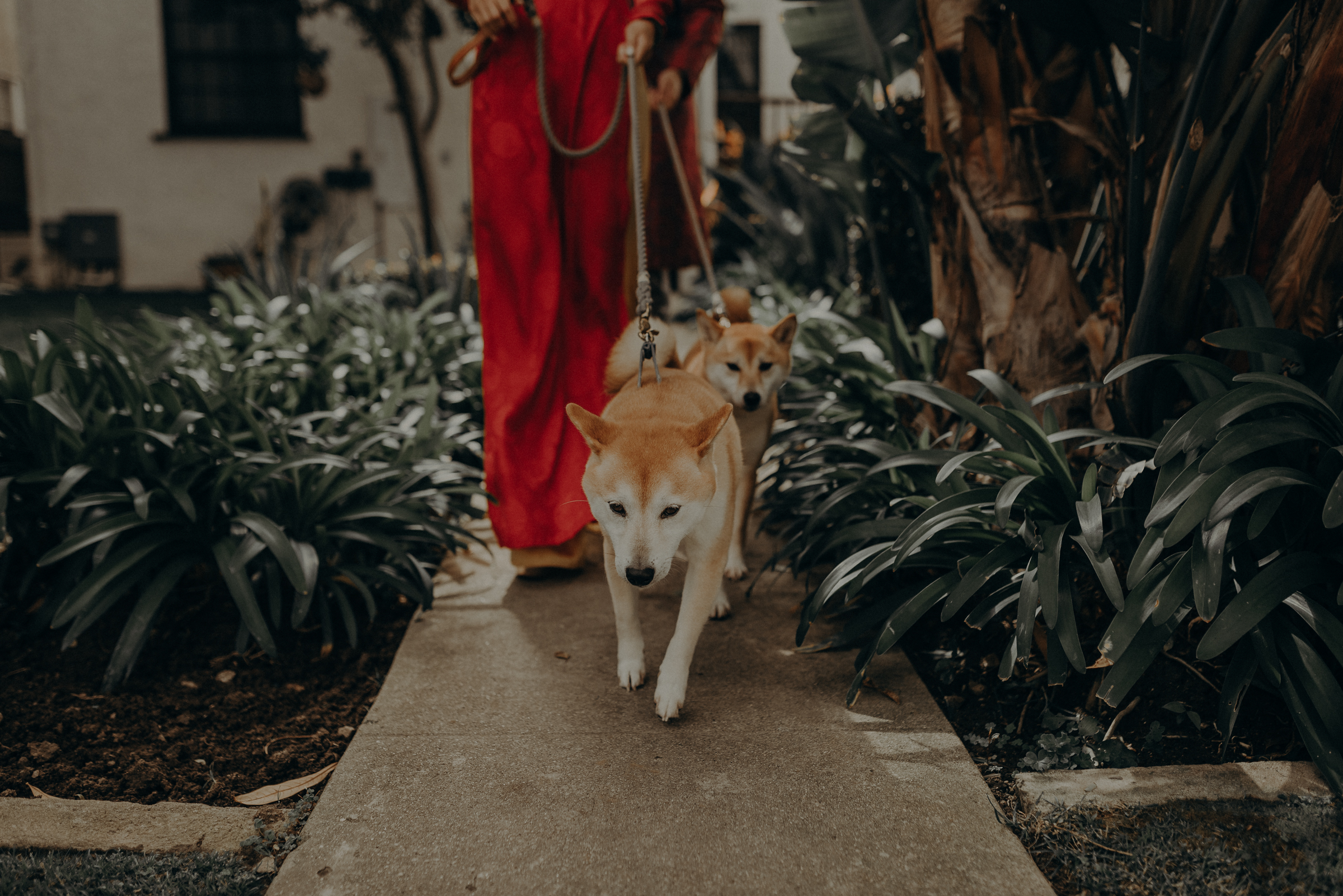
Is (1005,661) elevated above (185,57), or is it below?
below

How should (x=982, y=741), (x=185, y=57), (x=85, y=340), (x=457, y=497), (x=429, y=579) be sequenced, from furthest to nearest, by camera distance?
(x=185, y=57) < (x=457, y=497) < (x=85, y=340) < (x=429, y=579) < (x=982, y=741)

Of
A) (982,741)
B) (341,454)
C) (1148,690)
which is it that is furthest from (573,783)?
(341,454)

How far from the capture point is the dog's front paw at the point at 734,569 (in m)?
3.02

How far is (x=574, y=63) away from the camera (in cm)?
291

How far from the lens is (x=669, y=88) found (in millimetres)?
3137

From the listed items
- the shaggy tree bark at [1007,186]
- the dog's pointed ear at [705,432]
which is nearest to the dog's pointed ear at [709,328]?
the shaggy tree bark at [1007,186]

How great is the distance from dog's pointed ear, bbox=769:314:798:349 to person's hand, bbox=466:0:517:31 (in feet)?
4.48

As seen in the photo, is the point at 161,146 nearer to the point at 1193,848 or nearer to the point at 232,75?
the point at 232,75

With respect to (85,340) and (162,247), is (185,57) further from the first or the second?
(85,340)

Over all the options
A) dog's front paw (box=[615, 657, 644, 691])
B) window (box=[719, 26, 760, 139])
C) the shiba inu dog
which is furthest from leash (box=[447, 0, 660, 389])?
window (box=[719, 26, 760, 139])

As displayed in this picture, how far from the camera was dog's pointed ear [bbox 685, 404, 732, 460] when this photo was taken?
2033 millimetres

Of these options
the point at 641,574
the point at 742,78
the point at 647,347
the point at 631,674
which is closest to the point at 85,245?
the point at 742,78

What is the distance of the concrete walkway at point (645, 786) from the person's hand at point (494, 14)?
187 cm

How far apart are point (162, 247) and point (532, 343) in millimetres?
12895
